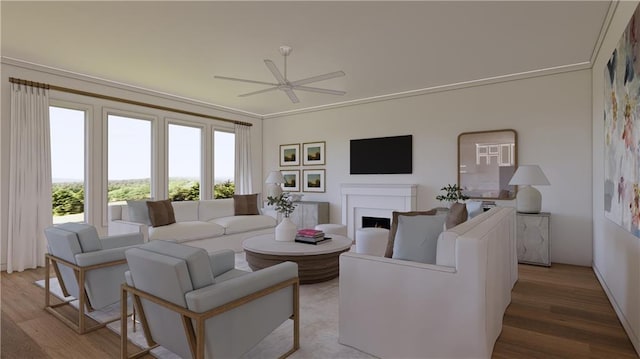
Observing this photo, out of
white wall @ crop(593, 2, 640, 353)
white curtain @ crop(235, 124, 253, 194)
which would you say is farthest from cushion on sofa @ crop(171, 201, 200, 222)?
white wall @ crop(593, 2, 640, 353)

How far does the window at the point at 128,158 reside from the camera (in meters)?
5.58

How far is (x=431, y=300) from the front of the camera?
6.60 ft

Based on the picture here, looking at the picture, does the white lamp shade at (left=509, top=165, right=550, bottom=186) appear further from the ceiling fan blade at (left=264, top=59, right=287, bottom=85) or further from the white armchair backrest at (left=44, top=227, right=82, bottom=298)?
the white armchair backrest at (left=44, top=227, right=82, bottom=298)

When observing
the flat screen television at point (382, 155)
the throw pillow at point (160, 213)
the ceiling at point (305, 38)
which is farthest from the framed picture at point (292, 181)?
the throw pillow at point (160, 213)

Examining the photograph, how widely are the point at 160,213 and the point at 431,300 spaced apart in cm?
422

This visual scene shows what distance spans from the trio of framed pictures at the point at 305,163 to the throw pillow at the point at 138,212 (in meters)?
3.22

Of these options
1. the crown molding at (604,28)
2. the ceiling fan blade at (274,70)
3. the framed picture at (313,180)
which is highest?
the crown molding at (604,28)

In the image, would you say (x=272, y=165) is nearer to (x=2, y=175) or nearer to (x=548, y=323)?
(x=2, y=175)

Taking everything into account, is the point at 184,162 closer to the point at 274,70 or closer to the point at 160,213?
the point at 160,213

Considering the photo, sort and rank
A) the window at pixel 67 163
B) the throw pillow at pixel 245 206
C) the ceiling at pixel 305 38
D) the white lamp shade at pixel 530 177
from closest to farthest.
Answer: the ceiling at pixel 305 38 → the white lamp shade at pixel 530 177 → the window at pixel 67 163 → the throw pillow at pixel 245 206

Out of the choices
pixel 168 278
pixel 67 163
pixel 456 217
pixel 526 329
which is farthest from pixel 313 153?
pixel 168 278

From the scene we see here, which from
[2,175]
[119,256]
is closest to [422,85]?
[119,256]

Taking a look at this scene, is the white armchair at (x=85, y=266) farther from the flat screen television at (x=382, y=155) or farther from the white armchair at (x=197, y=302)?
the flat screen television at (x=382, y=155)

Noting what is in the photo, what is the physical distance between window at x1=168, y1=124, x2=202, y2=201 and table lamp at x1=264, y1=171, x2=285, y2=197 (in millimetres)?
1481
